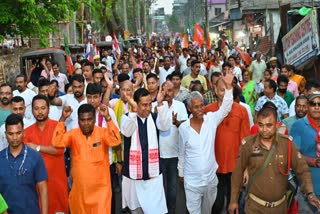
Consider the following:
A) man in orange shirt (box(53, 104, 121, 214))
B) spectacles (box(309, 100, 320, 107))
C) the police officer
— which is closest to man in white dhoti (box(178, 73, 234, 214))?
man in orange shirt (box(53, 104, 121, 214))

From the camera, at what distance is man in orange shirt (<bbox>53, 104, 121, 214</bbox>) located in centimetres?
525

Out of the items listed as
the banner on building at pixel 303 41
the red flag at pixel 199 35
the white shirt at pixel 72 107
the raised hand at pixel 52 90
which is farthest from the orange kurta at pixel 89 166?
the red flag at pixel 199 35

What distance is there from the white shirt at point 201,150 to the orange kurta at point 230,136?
225 mm

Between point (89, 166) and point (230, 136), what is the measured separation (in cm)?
183

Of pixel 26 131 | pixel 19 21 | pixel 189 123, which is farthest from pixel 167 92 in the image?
pixel 19 21

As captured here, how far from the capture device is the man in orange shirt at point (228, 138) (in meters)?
6.21

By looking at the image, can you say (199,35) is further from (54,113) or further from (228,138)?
(228,138)

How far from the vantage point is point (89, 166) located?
5.25 meters

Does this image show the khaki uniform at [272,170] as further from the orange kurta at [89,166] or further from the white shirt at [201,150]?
the orange kurta at [89,166]

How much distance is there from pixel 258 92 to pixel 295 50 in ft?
9.66

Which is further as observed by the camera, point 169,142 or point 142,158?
point 169,142

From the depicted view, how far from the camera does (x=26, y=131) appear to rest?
5.64 m

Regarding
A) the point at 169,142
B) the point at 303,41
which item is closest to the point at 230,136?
the point at 169,142

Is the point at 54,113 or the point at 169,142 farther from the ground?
the point at 54,113
